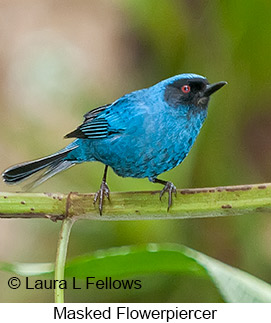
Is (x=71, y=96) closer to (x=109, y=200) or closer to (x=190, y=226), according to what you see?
(x=190, y=226)

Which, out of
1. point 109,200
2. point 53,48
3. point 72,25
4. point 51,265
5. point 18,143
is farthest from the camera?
point 72,25

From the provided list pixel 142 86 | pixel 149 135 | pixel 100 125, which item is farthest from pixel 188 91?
pixel 142 86

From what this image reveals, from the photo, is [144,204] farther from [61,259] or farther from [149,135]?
[149,135]

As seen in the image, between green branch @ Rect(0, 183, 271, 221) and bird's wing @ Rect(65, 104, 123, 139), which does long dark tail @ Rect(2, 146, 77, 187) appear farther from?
green branch @ Rect(0, 183, 271, 221)

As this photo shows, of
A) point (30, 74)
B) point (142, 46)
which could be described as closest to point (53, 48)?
point (30, 74)
